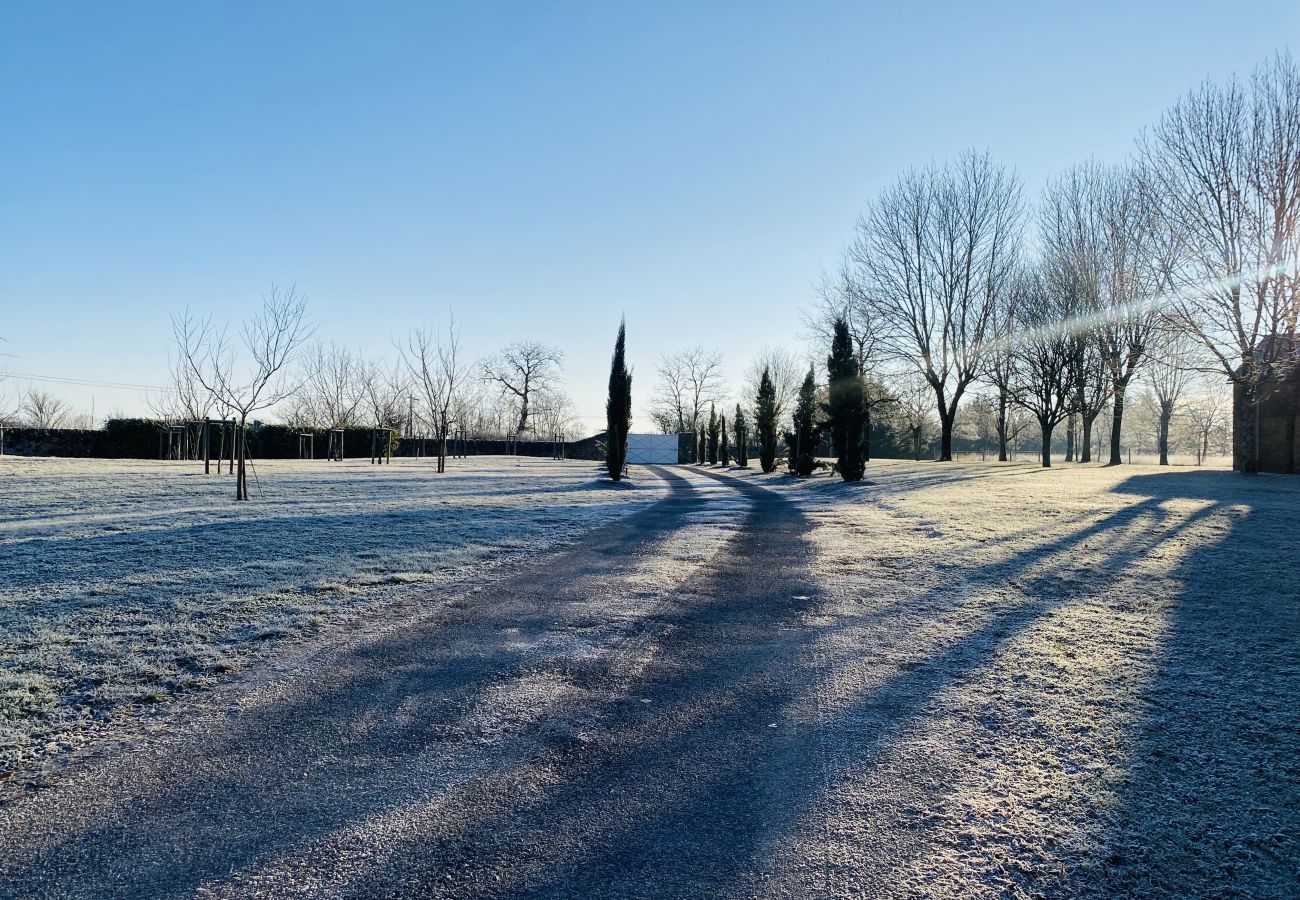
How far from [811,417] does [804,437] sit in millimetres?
803

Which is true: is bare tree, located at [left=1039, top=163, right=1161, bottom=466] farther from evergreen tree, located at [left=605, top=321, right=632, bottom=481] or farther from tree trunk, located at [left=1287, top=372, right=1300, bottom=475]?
evergreen tree, located at [left=605, top=321, right=632, bottom=481]

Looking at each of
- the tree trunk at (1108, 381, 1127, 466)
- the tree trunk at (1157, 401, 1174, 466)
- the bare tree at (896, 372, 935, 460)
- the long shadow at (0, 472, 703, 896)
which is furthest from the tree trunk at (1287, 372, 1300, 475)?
the long shadow at (0, 472, 703, 896)

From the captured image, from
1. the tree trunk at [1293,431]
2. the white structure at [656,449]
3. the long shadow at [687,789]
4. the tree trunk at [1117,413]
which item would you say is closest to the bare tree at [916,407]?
the tree trunk at [1117,413]

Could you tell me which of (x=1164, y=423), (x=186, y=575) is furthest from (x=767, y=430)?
(x=1164, y=423)

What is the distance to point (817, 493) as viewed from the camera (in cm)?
1614


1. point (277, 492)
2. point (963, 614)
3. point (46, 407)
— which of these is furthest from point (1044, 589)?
point (46, 407)

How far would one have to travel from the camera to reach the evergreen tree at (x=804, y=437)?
23625mm

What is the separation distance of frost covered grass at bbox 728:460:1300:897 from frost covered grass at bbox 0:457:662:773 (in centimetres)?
327

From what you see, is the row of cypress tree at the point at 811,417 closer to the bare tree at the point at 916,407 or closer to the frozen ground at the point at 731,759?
the bare tree at the point at 916,407

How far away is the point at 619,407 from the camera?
74.6 feet

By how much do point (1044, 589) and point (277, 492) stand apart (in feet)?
42.7

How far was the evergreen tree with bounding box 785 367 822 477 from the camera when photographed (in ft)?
77.5

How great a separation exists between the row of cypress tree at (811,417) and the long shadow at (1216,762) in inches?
559

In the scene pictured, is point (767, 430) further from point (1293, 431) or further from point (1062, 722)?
point (1062, 722)
